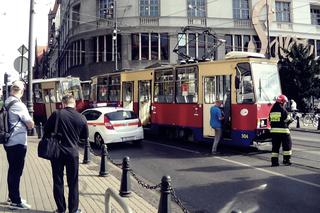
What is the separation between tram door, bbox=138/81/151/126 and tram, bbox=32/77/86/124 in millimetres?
8731

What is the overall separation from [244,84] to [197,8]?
108 ft

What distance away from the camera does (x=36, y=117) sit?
29531 mm

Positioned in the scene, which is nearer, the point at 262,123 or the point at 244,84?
the point at 262,123

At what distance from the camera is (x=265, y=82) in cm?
1331

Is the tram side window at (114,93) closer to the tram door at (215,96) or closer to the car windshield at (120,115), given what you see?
the car windshield at (120,115)

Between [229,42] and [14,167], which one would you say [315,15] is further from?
[14,167]

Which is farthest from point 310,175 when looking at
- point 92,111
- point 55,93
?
point 55,93

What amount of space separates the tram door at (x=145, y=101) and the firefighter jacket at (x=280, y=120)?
7.90 metres

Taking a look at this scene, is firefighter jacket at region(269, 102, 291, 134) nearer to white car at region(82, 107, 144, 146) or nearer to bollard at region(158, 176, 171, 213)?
white car at region(82, 107, 144, 146)

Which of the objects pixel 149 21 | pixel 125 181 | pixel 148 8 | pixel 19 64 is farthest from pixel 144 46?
pixel 125 181

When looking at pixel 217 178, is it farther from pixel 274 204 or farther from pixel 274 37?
pixel 274 37

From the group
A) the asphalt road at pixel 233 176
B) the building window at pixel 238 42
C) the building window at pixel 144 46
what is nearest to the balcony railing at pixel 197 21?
the building window at pixel 238 42

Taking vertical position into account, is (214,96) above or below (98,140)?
above

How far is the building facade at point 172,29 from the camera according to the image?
144ft
